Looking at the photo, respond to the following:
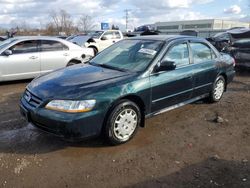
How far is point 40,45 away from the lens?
345 inches

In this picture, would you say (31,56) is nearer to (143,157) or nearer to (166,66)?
(166,66)

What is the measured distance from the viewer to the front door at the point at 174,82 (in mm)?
4816

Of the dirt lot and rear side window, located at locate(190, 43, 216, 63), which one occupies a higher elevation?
rear side window, located at locate(190, 43, 216, 63)

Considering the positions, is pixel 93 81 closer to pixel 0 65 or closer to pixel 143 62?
pixel 143 62

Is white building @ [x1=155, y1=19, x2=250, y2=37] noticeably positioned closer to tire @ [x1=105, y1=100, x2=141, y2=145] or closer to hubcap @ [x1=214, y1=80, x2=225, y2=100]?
hubcap @ [x1=214, y1=80, x2=225, y2=100]

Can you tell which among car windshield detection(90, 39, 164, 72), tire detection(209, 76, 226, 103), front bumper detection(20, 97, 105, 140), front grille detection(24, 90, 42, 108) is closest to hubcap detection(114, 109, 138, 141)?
front bumper detection(20, 97, 105, 140)

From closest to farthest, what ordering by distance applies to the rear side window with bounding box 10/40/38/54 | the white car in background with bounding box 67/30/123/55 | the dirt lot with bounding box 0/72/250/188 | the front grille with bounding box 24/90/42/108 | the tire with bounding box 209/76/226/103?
the dirt lot with bounding box 0/72/250/188
the front grille with bounding box 24/90/42/108
the tire with bounding box 209/76/226/103
the rear side window with bounding box 10/40/38/54
the white car in background with bounding box 67/30/123/55

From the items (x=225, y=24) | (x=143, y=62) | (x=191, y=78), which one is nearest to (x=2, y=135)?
(x=143, y=62)

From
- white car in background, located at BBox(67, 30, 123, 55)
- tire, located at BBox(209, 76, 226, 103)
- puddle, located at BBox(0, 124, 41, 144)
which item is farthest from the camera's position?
white car in background, located at BBox(67, 30, 123, 55)

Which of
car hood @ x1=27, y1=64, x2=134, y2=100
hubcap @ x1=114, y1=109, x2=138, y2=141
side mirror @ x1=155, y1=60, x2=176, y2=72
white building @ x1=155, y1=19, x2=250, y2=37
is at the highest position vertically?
white building @ x1=155, y1=19, x2=250, y2=37

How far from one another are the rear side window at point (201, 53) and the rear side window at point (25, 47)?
4.91m

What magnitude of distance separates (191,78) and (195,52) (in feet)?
2.02

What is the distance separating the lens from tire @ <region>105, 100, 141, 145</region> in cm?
421

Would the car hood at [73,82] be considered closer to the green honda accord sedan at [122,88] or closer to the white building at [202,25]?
the green honda accord sedan at [122,88]
